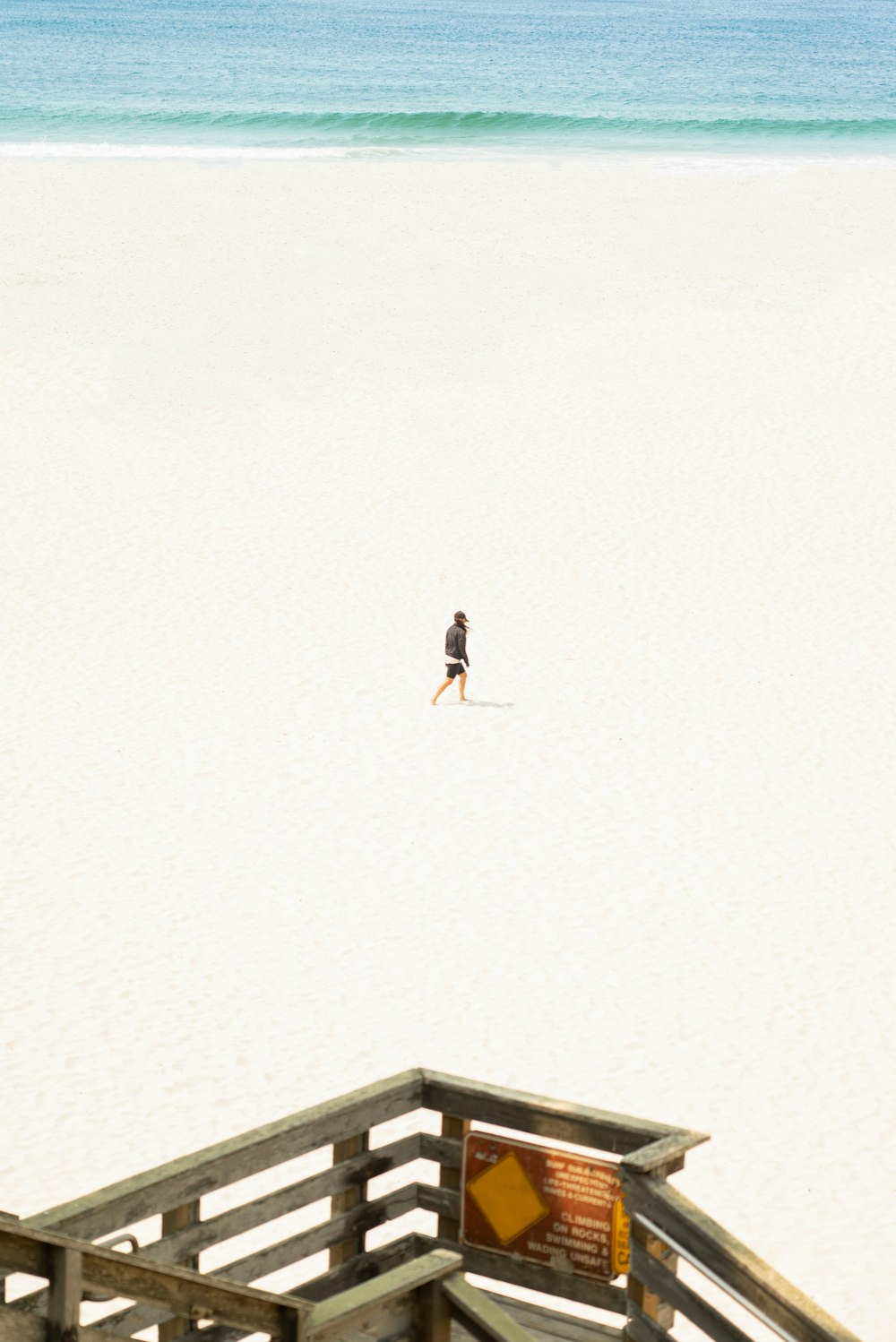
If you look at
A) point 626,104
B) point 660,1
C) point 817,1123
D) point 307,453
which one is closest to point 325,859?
point 817,1123

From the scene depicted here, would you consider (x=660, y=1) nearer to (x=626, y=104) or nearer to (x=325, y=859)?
(x=626, y=104)

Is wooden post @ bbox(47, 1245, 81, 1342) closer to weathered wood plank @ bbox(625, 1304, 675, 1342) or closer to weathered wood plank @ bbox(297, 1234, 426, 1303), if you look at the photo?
weathered wood plank @ bbox(297, 1234, 426, 1303)

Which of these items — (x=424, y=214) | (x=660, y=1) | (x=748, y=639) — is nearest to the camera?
(x=748, y=639)

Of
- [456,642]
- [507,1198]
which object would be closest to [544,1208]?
[507,1198]

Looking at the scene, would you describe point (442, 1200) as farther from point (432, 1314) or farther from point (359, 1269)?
point (432, 1314)

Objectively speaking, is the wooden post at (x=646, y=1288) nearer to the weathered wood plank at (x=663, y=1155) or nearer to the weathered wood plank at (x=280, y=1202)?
the weathered wood plank at (x=663, y=1155)

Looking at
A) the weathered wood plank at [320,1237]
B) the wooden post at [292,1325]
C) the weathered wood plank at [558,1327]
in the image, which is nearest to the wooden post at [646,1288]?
the weathered wood plank at [558,1327]
